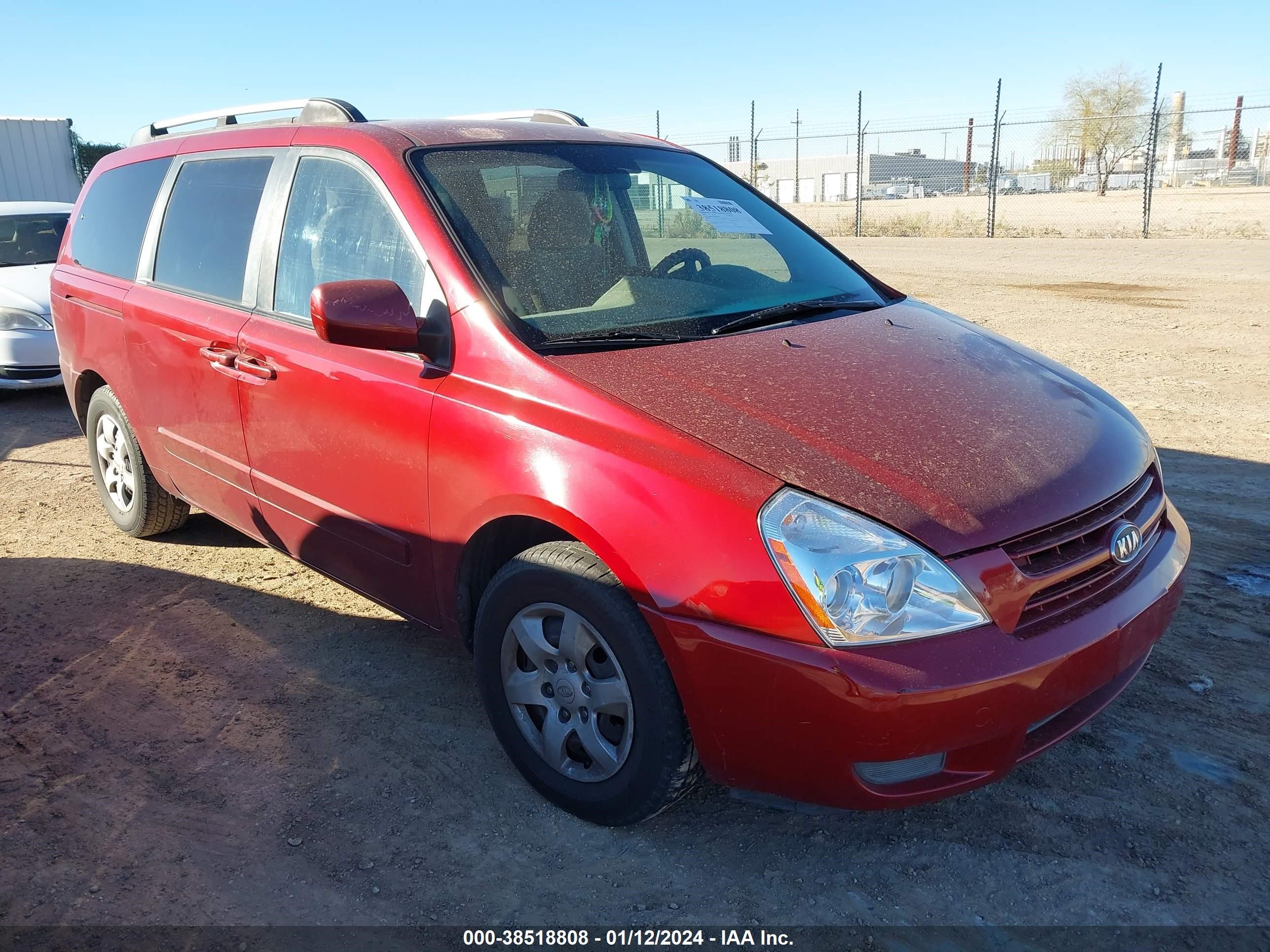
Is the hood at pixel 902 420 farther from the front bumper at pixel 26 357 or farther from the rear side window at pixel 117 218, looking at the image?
the front bumper at pixel 26 357

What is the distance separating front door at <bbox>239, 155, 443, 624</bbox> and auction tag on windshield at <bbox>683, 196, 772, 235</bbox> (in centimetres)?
119

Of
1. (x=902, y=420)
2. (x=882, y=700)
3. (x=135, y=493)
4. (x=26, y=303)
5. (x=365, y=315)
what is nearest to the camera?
(x=882, y=700)

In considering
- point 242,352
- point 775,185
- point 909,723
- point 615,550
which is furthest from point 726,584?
point 775,185

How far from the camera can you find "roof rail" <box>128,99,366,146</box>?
363 cm

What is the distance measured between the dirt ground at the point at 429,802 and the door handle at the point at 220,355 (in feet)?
3.56

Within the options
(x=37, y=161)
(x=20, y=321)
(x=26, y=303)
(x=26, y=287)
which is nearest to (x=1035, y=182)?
(x=37, y=161)

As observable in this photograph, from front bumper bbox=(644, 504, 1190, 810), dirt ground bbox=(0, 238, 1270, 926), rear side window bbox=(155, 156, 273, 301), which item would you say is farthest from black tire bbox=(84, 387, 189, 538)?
front bumper bbox=(644, 504, 1190, 810)

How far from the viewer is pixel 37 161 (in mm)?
19141

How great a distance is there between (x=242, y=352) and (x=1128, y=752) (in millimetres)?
3185

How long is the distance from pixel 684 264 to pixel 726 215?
0.40m

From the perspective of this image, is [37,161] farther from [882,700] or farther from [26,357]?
[882,700]

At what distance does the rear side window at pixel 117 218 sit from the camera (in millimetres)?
4449

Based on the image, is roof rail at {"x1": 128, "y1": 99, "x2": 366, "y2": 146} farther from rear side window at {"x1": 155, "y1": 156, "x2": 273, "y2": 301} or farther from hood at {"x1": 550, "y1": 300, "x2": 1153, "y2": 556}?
hood at {"x1": 550, "y1": 300, "x2": 1153, "y2": 556}

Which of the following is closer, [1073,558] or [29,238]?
[1073,558]
